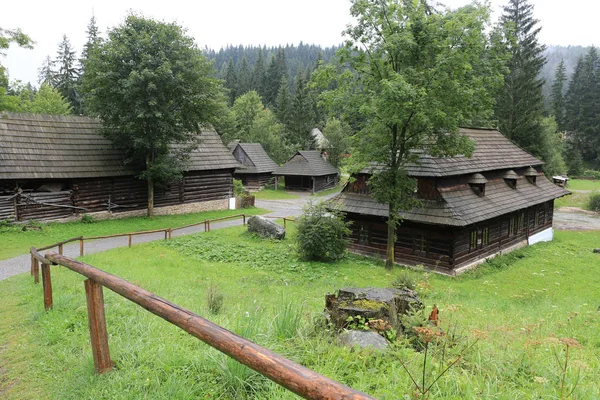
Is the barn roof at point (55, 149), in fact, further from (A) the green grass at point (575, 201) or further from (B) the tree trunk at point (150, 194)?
(A) the green grass at point (575, 201)

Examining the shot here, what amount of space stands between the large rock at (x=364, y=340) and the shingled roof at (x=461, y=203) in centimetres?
1275

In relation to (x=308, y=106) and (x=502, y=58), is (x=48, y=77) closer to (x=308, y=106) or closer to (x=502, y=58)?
(x=308, y=106)

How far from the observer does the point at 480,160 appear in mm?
21766

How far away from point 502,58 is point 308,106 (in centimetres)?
4705

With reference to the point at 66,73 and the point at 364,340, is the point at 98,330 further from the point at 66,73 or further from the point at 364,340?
the point at 66,73

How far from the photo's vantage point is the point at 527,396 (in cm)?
342

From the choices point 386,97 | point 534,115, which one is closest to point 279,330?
point 386,97

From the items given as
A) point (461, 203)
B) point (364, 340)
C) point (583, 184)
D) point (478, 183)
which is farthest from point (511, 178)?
point (583, 184)

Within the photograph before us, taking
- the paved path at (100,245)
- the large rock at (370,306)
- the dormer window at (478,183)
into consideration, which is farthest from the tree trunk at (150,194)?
the large rock at (370,306)

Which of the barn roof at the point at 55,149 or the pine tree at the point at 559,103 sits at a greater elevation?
the pine tree at the point at 559,103

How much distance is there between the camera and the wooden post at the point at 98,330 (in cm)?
388

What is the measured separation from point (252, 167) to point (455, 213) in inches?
1133

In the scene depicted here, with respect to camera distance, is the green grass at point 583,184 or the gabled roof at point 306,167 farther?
the green grass at point 583,184

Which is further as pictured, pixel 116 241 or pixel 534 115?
pixel 534 115
